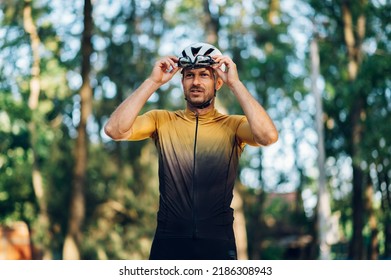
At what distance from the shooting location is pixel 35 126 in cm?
2623

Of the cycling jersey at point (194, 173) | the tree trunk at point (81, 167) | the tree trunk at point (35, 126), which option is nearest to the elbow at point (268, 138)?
the cycling jersey at point (194, 173)

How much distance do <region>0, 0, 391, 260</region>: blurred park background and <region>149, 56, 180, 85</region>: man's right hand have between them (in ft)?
54.0

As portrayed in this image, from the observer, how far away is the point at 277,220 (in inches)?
1490

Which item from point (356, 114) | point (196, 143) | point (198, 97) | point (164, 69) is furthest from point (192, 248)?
point (356, 114)

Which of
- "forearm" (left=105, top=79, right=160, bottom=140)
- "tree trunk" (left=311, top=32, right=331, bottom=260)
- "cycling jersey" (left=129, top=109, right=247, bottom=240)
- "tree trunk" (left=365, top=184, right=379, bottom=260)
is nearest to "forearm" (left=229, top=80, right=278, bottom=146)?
"cycling jersey" (left=129, top=109, right=247, bottom=240)

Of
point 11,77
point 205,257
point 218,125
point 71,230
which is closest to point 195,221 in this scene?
point 205,257

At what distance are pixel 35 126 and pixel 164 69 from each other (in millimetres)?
23005

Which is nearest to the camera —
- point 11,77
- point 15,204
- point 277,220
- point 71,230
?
point 71,230

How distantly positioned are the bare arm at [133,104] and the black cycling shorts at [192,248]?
1.92 ft

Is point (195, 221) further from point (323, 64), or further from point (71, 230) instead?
point (323, 64)

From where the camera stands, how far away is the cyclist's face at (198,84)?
3822mm

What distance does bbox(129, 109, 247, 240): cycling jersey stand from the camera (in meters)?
3.68

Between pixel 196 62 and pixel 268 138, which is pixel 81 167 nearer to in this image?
pixel 196 62

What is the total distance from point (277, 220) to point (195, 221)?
34.6 metres
